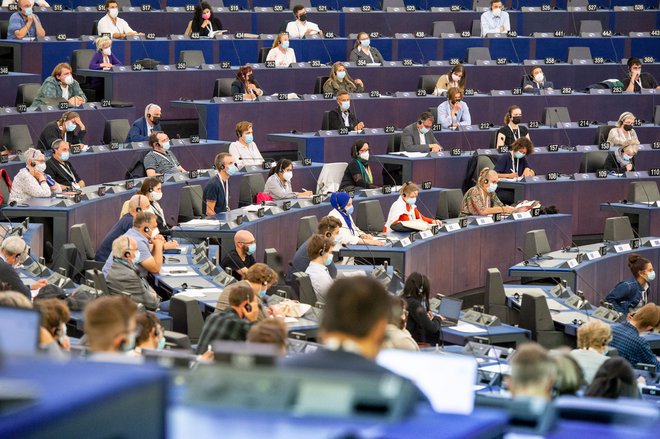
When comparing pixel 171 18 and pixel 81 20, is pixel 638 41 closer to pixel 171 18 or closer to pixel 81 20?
pixel 171 18

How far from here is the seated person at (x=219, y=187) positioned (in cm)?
1063

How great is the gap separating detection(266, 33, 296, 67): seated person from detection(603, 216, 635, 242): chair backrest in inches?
193

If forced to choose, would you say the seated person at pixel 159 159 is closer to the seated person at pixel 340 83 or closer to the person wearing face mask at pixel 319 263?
the seated person at pixel 340 83

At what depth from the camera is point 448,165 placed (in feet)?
42.0

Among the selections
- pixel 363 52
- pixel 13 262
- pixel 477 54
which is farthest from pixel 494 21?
pixel 13 262

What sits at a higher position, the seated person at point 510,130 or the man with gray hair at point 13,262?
the seated person at point 510,130

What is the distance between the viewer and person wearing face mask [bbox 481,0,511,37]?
54.0 ft

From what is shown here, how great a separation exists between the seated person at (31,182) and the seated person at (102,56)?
3384mm

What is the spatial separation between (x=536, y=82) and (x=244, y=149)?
4.99 m

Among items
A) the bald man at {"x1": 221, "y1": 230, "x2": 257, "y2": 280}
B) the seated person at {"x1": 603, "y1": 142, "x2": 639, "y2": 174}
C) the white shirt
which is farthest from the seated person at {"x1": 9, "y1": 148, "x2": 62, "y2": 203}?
the seated person at {"x1": 603, "y1": 142, "x2": 639, "y2": 174}

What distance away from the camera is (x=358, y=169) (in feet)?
38.9

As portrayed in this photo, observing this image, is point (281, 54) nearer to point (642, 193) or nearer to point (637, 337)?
point (642, 193)

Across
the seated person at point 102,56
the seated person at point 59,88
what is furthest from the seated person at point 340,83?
the seated person at point 59,88

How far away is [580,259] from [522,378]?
27.7 feet
